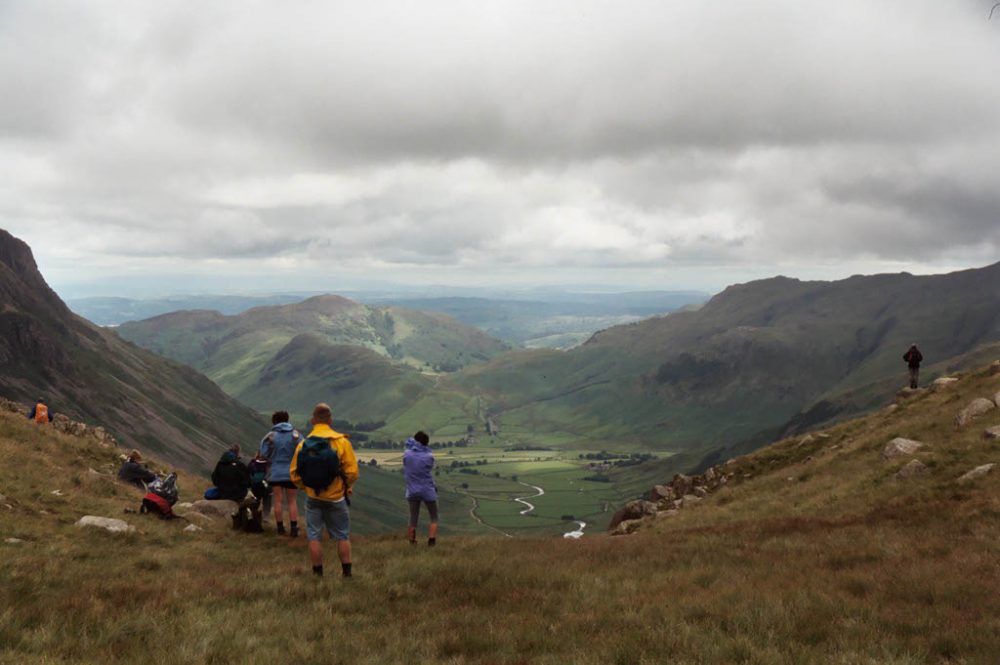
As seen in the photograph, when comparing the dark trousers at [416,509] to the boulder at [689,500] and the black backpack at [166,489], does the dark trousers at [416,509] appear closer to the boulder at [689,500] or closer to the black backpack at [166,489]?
the black backpack at [166,489]

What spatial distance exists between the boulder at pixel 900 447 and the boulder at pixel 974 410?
233 cm

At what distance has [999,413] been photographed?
27.0 m

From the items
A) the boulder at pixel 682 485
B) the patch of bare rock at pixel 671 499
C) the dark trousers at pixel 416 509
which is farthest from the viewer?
the boulder at pixel 682 485

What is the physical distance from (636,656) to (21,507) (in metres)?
21.6

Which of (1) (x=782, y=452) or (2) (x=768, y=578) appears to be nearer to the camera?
(2) (x=768, y=578)

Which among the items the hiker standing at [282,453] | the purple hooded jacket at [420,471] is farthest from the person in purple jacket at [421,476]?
the hiker standing at [282,453]

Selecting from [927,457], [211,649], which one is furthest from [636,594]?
[927,457]

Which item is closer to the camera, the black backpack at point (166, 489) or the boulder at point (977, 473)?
the boulder at point (977, 473)

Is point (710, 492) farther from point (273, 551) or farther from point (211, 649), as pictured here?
point (211, 649)

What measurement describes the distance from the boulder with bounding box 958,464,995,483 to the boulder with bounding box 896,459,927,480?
7.01 feet

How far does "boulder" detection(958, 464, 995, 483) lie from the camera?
2186 centimetres

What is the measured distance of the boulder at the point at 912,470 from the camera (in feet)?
80.4

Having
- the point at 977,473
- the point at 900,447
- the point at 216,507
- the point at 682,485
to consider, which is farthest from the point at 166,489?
the point at 900,447

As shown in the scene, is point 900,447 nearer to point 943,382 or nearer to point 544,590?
point 943,382
